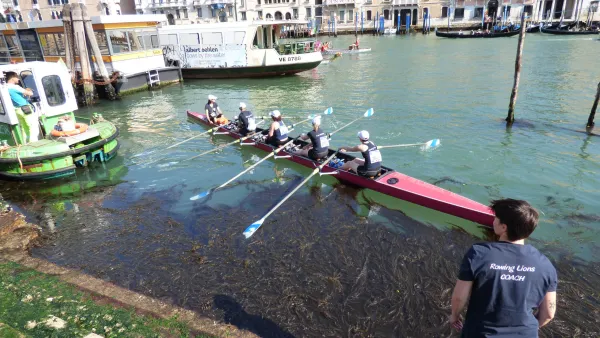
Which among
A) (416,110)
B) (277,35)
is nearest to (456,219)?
(416,110)

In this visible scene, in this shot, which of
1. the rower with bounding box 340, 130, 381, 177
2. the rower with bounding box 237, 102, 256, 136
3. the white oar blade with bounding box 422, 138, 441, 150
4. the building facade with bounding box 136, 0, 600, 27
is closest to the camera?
the rower with bounding box 340, 130, 381, 177

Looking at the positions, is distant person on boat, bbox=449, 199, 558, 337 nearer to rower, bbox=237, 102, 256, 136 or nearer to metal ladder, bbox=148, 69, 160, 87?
rower, bbox=237, 102, 256, 136

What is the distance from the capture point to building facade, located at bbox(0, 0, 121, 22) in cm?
6512

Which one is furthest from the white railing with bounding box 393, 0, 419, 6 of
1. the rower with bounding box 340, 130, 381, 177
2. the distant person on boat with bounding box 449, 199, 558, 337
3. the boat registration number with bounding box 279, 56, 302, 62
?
the distant person on boat with bounding box 449, 199, 558, 337

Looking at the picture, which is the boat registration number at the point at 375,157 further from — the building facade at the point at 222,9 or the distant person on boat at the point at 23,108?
the building facade at the point at 222,9

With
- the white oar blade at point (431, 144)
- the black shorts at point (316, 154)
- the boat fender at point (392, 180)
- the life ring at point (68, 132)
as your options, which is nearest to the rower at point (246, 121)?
the black shorts at point (316, 154)

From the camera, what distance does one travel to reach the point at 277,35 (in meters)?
30.2

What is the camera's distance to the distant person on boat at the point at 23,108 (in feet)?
37.1

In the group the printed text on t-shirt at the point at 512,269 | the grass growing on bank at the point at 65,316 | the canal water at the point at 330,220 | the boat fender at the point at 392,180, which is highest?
the printed text on t-shirt at the point at 512,269

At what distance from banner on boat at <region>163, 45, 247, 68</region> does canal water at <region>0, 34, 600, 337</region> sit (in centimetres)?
983

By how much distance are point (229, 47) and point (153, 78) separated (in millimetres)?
5793

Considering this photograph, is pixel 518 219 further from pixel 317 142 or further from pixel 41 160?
pixel 41 160

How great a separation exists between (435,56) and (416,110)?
72.5 feet

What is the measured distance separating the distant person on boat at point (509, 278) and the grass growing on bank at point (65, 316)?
3844mm
